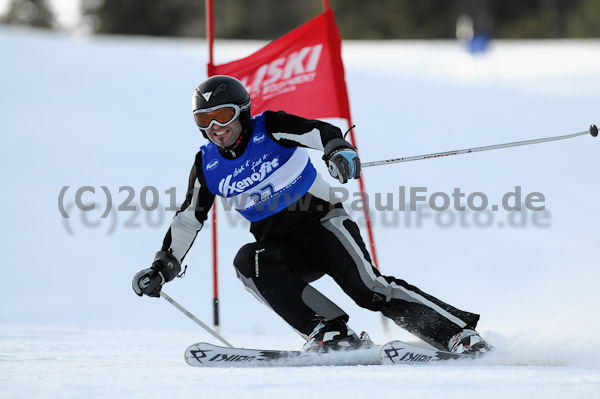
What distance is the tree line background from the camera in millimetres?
28688

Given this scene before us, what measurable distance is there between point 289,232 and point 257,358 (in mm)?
796

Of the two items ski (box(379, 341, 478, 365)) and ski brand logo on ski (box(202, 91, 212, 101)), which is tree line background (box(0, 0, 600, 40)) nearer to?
ski brand logo on ski (box(202, 91, 212, 101))

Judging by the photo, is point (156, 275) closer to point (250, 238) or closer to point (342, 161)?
point (342, 161)

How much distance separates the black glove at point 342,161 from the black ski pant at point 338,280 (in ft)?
1.47

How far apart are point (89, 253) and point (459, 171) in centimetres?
432

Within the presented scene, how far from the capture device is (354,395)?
2.41m

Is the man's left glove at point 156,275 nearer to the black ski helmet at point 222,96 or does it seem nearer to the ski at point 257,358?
the ski at point 257,358

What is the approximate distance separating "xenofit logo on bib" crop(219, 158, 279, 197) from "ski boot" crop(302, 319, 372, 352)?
30.4 inches

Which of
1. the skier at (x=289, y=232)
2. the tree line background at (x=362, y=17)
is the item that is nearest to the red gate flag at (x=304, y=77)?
the skier at (x=289, y=232)

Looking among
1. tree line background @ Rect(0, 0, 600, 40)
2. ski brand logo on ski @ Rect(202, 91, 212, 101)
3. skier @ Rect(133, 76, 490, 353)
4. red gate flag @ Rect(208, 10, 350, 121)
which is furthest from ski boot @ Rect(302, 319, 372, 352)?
tree line background @ Rect(0, 0, 600, 40)

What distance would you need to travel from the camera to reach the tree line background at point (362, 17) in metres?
28.7

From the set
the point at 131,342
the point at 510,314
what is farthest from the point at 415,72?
the point at 131,342

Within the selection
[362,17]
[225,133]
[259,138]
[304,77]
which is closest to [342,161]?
[259,138]

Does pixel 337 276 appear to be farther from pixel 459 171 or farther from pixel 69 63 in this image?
pixel 69 63
